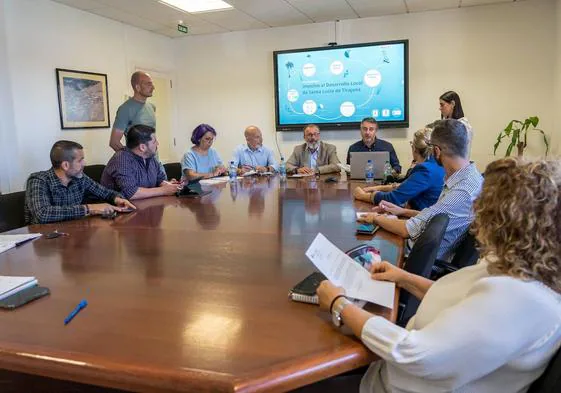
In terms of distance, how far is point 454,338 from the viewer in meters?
0.87

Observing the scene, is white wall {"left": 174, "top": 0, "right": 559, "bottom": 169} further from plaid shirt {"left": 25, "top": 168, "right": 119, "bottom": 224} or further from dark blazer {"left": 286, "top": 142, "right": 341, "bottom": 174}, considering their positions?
plaid shirt {"left": 25, "top": 168, "right": 119, "bottom": 224}

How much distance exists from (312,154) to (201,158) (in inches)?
48.8

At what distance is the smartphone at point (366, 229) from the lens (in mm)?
1966

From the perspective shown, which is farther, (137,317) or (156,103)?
(156,103)

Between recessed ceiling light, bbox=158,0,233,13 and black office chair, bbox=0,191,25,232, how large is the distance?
2.73 meters

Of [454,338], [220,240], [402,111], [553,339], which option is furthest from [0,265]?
[402,111]

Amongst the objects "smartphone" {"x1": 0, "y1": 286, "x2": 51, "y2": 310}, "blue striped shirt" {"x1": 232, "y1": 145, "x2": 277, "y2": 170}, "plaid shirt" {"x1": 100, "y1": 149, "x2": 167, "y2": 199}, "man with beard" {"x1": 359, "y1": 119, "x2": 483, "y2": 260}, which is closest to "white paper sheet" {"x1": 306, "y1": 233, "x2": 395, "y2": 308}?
"man with beard" {"x1": 359, "y1": 119, "x2": 483, "y2": 260}

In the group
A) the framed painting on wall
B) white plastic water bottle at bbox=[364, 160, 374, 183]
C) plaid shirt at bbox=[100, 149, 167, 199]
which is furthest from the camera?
the framed painting on wall

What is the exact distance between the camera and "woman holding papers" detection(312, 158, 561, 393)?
85 cm

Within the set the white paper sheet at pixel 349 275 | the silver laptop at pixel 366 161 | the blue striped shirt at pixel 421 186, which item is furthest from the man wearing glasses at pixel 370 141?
the white paper sheet at pixel 349 275

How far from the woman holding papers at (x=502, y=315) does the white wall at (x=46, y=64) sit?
4230mm

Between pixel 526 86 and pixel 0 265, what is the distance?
533 cm

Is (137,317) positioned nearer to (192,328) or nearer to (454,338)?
(192,328)

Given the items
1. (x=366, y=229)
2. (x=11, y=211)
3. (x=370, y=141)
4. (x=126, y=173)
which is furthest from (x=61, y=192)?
(x=370, y=141)
